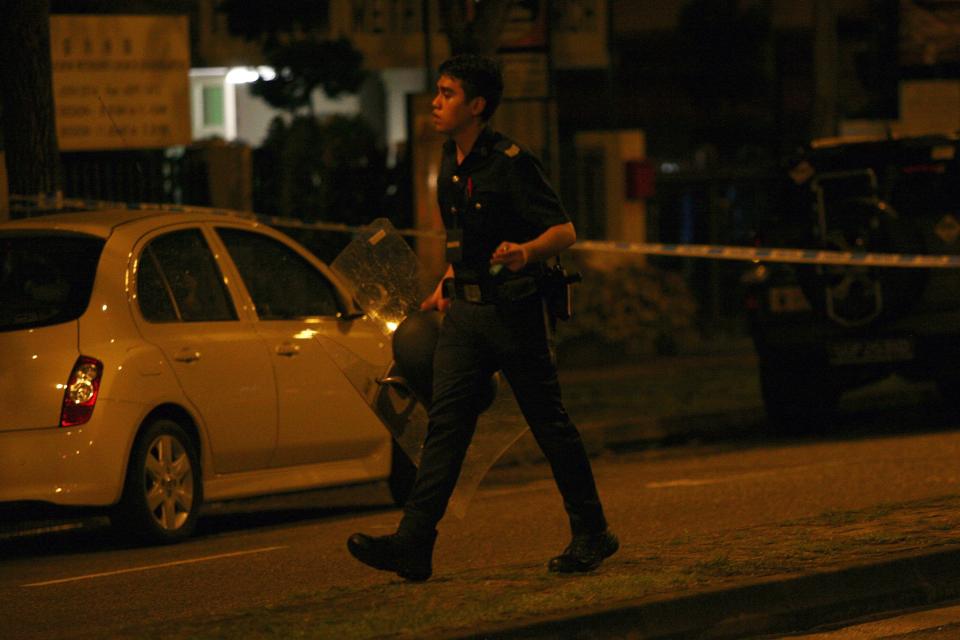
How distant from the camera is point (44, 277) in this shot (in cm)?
902

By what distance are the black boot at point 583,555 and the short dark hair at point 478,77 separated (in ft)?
4.95

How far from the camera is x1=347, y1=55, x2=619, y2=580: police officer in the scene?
6648 mm

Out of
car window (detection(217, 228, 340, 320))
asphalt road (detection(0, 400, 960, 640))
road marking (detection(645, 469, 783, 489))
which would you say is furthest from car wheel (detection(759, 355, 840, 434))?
car window (detection(217, 228, 340, 320))

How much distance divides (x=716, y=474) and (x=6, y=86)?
17.3 feet

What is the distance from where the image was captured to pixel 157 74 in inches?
664

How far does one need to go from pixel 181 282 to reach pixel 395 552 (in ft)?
10.2

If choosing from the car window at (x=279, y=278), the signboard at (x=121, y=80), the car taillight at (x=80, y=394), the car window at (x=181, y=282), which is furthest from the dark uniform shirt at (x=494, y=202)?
the signboard at (x=121, y=80)

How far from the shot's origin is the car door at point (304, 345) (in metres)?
9.66

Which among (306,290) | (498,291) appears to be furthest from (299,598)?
(306,290)

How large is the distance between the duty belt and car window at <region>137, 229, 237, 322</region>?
2.75 metres

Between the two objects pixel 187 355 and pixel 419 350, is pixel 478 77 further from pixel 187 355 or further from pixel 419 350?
pixel 187 355

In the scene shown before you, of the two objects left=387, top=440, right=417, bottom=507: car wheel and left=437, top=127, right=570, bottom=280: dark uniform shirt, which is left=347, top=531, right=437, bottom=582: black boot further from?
left=387, top=440, right=417, bottom=507: car wheel

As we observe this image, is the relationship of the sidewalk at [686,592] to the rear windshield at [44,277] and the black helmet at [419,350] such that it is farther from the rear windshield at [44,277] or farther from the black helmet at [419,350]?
the rear windshield at [44,277]

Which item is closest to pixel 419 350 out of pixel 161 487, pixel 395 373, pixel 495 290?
pixel 395 373
